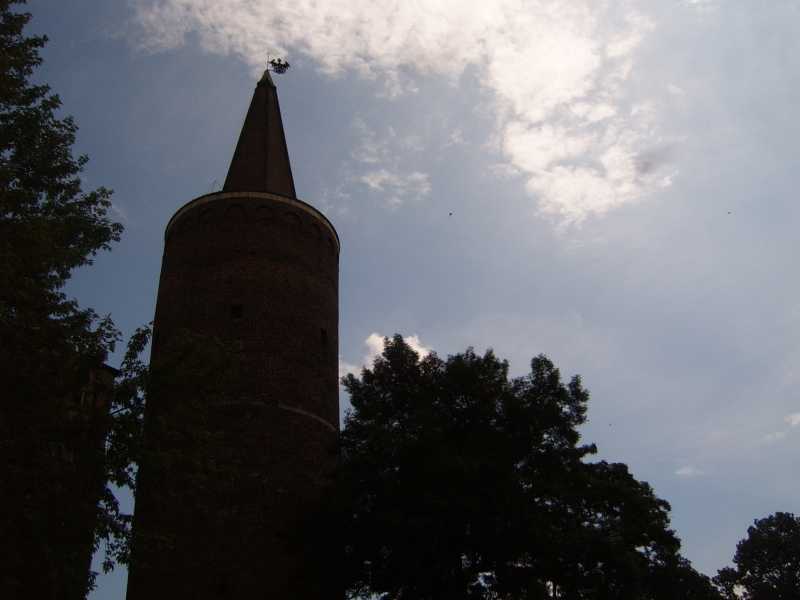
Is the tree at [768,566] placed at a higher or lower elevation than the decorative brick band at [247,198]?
lower

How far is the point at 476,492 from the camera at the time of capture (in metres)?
18.0

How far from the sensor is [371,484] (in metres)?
19.1

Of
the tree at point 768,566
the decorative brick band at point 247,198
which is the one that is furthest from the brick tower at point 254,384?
the tree at point 768,566

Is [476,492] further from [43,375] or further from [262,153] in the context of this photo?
[262,153]

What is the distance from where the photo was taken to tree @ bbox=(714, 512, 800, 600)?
1673 inches

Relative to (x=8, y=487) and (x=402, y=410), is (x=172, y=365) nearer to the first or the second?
(x=8, y=487)

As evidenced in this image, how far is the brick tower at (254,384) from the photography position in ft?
70.2

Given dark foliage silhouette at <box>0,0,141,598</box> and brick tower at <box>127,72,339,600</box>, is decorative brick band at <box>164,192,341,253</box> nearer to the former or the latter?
brick tower at <box>127,72,339,600</box>

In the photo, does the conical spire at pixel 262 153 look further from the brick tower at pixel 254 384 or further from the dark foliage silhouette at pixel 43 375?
the dark foliage silhouette at pixel 43 375

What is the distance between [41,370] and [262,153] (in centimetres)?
2043

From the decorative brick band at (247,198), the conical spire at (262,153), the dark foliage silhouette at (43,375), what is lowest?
the dark foliage silhouette at (43,375)

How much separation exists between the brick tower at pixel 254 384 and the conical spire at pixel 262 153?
76mm

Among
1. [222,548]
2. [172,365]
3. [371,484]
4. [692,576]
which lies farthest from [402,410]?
[692,576]

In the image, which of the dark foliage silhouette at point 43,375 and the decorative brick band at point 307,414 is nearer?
the dark foliage silhouette at point 43,375
